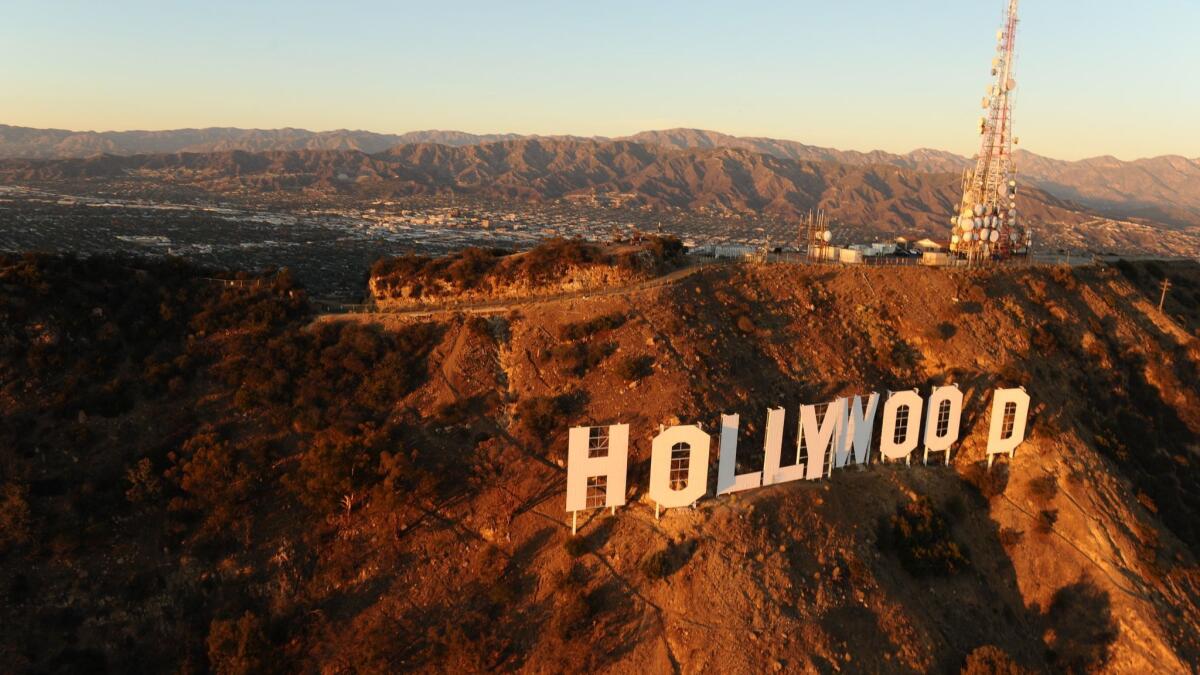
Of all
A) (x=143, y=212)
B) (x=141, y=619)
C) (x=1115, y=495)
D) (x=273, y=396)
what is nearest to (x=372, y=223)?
(x=143, y=212)

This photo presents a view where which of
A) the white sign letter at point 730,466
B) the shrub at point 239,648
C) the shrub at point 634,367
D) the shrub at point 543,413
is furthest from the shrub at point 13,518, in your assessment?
the white sign letter at point 730,466

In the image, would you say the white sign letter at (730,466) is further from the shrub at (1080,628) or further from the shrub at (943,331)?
the shrub at (943,331)

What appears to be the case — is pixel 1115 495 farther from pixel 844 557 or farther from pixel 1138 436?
pixel 844 557

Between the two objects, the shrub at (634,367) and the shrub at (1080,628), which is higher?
the shrub at (634,367)

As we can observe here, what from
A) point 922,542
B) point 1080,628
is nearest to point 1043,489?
point 1080,628

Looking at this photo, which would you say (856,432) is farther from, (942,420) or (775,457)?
(942,420)

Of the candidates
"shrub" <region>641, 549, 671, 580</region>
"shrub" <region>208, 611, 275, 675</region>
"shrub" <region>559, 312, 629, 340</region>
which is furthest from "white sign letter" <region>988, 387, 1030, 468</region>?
"shrub" <region>208, 611, 275, 675</region>
